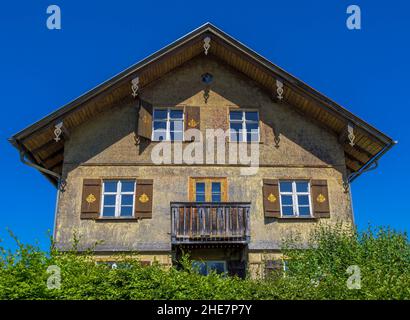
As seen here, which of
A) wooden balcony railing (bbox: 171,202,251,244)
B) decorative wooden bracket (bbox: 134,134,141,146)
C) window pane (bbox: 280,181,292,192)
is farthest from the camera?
decorative wooden bracket (bbox: 134,134,141,146)

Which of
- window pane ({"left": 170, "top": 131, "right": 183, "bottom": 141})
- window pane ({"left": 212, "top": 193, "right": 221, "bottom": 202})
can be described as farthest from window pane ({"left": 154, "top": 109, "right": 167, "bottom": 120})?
window pane ({"left": 212, "top": 193, "right": 221, "bottom": 202})

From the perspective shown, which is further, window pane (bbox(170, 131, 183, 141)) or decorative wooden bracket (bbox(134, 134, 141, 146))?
window pane (bbox(170, 131, 183, 141))

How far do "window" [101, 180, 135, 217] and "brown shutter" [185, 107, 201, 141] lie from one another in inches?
123

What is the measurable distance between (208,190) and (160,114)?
146 inches

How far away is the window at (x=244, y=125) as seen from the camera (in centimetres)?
1944

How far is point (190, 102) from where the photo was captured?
64.8 ft

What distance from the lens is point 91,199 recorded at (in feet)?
58.9

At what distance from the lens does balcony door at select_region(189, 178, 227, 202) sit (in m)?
18.3

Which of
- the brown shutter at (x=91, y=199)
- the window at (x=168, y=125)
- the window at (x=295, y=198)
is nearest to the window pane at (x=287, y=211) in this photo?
the window at (x=295, y=198)

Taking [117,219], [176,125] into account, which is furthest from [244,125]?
[117,219]

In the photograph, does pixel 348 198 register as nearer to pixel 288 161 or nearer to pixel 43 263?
pixel 288 161

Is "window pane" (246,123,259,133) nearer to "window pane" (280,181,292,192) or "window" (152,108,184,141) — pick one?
"window pane" (280,181,292,192)

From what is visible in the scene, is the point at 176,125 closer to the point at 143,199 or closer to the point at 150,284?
the point at 143,199
